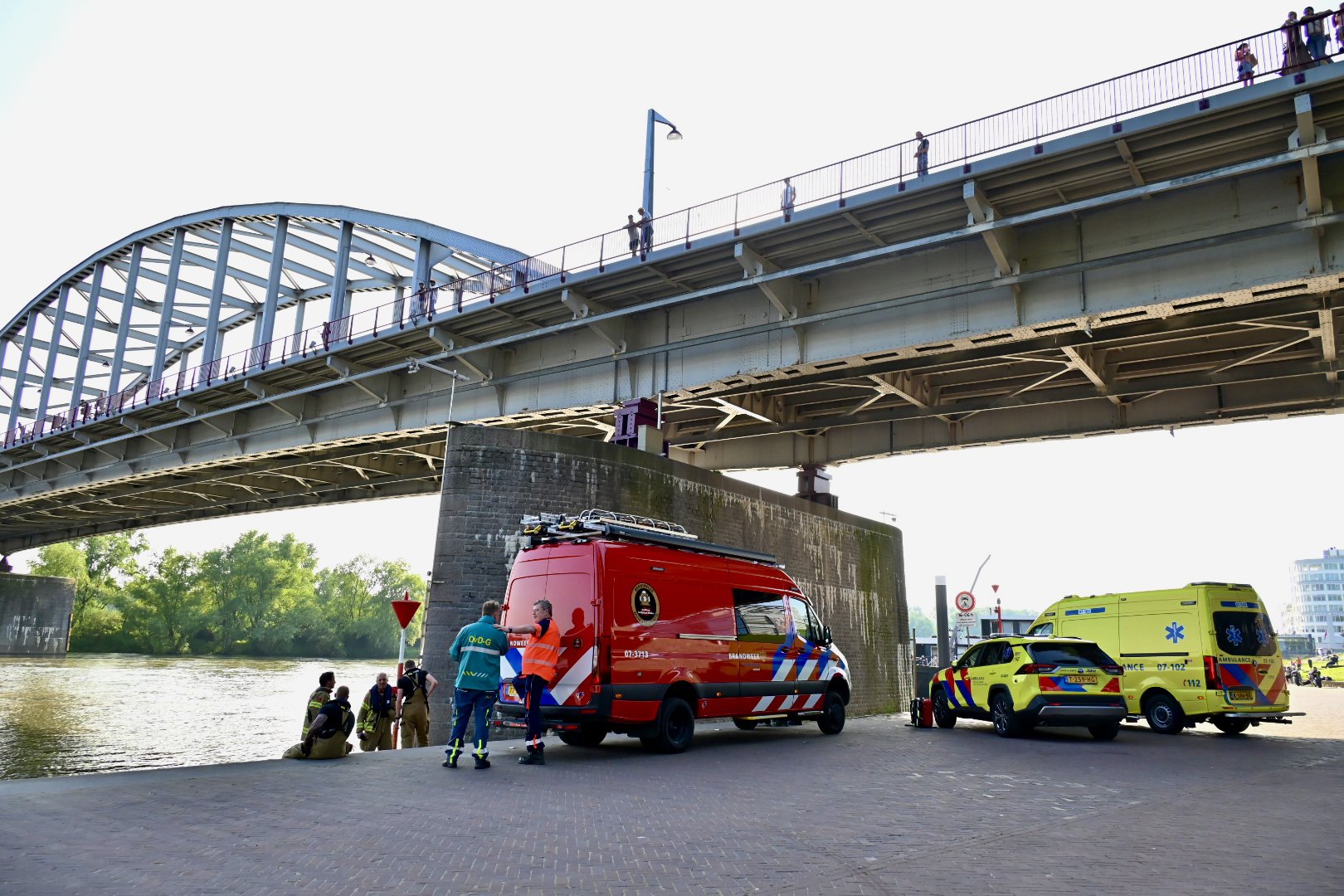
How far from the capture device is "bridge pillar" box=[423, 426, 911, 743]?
658 inches

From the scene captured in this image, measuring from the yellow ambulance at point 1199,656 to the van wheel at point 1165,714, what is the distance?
0.01 meters

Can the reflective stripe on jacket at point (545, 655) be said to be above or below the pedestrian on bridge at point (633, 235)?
below

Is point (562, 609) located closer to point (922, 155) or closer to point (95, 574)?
point (922, 155)

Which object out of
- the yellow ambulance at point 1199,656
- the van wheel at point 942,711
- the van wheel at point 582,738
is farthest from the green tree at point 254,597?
the yellow ambulance at point 1199,656

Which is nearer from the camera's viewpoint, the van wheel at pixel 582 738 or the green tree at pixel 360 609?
the van wheel at pixel 582 738

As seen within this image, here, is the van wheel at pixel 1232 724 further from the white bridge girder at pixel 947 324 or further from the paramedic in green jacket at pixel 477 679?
the paramedic in green jacket at pixel 477 679

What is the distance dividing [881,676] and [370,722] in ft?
54.6

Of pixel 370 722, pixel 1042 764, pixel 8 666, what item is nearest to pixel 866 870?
pixel 1042 764

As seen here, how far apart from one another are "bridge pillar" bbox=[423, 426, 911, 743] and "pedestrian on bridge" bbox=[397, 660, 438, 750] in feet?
3.89

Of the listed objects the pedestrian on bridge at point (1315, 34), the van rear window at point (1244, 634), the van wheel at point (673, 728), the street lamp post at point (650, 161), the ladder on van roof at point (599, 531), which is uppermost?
the street lamp post at point (650, 161)

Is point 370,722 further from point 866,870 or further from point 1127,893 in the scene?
point 1127,893

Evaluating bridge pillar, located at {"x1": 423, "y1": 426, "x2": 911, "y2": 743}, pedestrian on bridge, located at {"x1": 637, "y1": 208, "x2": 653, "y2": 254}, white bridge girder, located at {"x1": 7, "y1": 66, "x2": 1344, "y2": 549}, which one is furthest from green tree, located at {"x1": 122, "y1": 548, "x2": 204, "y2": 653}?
pedestrian on bridge, located at {"x1": 637, "y1": 208, "x2": 653, "y2": 254}

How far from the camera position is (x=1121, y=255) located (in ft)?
48.6

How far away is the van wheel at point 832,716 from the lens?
14008 mm
